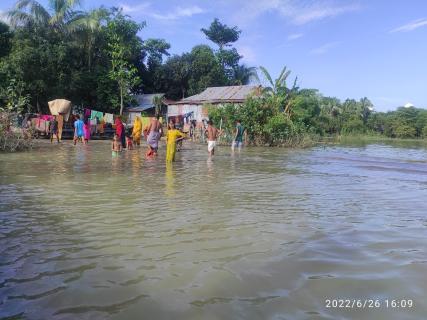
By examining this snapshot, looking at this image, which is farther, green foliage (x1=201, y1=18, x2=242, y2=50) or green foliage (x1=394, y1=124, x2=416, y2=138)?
green foliage (x1=394, y1=124, x2=416, y2=138)

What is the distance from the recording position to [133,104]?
121ft

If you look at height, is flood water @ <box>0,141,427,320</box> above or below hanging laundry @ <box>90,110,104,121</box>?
below

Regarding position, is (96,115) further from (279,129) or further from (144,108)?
(279,129)

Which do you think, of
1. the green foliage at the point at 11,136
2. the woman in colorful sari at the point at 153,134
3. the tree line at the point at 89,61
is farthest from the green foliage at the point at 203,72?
the woman in colorful sari at the point at 153,134

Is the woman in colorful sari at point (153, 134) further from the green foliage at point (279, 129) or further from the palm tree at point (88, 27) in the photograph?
the palm tree at point (88, 27)

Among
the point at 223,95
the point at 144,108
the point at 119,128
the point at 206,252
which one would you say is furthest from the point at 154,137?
the point at 144,108

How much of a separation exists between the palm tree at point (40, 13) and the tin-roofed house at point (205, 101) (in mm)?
10583

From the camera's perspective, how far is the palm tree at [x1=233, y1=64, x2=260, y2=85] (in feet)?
151

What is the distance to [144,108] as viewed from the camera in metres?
36.0

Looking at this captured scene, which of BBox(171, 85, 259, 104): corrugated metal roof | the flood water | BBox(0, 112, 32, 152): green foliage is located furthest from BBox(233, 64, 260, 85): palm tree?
the flood water

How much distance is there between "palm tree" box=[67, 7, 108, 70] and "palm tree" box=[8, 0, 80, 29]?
32.6 inches

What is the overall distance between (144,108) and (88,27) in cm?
750

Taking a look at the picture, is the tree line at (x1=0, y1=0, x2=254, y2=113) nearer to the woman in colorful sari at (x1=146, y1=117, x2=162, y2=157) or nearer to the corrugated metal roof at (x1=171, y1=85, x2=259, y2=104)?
the corrugated metal roof at (x1=171, y1=85, x2=259, y2=104)

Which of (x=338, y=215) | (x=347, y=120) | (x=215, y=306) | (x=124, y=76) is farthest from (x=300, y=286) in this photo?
(x=347, y=120)
